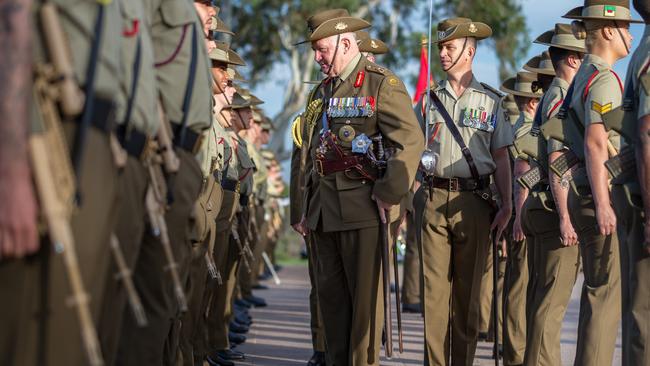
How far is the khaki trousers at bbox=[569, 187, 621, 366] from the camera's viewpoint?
23.5 ft

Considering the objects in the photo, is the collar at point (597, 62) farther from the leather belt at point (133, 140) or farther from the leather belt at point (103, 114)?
the leather belt at point (103, 114)

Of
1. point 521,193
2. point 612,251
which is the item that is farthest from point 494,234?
point 612,251

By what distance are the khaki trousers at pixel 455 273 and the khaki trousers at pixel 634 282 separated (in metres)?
2.14

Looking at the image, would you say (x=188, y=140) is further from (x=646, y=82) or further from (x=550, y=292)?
(x=550, y=292)

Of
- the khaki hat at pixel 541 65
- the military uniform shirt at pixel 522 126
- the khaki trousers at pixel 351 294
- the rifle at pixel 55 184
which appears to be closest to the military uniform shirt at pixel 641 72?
the khaki trousers at pixel 351 294

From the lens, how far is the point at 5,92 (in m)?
3.71

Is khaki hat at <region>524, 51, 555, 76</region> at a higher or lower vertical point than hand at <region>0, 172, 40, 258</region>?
higher

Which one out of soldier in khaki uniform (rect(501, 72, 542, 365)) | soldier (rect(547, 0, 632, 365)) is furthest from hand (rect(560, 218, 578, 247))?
soldier in khaki uniform (rect(501, 72, 542, 365))

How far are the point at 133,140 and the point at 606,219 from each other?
317cm

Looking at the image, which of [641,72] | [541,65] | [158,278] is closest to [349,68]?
[641,72]

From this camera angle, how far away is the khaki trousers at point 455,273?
332 inches

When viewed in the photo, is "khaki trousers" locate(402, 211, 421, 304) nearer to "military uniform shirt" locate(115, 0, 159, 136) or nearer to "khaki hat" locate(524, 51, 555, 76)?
"khaki hat" locate(524, 51, 555, 76)

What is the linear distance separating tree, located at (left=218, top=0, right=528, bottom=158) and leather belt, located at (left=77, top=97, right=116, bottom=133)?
107ft

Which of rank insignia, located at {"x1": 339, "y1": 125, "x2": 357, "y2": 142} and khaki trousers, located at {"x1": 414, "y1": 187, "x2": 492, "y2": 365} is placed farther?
khaki trousers, located at {"x1": 414, "y1": 187, "x2": 492, "y2": 365}
